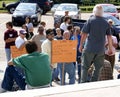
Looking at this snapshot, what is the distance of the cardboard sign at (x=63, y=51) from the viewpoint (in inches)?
396

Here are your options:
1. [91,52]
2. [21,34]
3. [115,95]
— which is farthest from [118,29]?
[115,95]

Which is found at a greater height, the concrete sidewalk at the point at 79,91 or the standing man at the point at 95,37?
the standing man at the point at 95,37

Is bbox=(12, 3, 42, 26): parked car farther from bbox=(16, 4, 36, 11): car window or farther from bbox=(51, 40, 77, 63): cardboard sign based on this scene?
bbox=(51, 40, 77, 63): cardboard sign

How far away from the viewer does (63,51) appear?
1018cm

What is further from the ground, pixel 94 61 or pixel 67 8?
pixel 94 61

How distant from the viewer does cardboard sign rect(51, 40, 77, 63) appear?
33.0 ft

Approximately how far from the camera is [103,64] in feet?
28.7

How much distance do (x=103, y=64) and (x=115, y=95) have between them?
1.63m

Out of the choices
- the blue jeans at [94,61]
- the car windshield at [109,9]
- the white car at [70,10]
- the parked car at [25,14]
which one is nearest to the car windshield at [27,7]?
the parked car at [25,14]

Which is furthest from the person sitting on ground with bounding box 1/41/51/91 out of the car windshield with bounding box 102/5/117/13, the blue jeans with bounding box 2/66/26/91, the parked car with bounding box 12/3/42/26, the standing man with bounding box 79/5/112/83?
the car windshield with bounding box 102/5/117/13

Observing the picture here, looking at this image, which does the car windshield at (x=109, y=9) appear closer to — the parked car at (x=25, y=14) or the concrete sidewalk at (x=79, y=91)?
the parked car at (x=25, y=14)

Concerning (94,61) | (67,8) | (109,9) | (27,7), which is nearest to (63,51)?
(94,61)

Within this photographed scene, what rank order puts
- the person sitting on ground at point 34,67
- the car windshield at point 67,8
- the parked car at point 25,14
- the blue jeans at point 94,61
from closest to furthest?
1. the person sitting on ground at point 34,67
2. the blue jeans at point 94,61
3. the parked car at point 25,14
4. the car windshield at point 67,8

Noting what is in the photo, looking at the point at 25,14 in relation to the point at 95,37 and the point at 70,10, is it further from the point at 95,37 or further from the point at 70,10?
the point at 95,37
